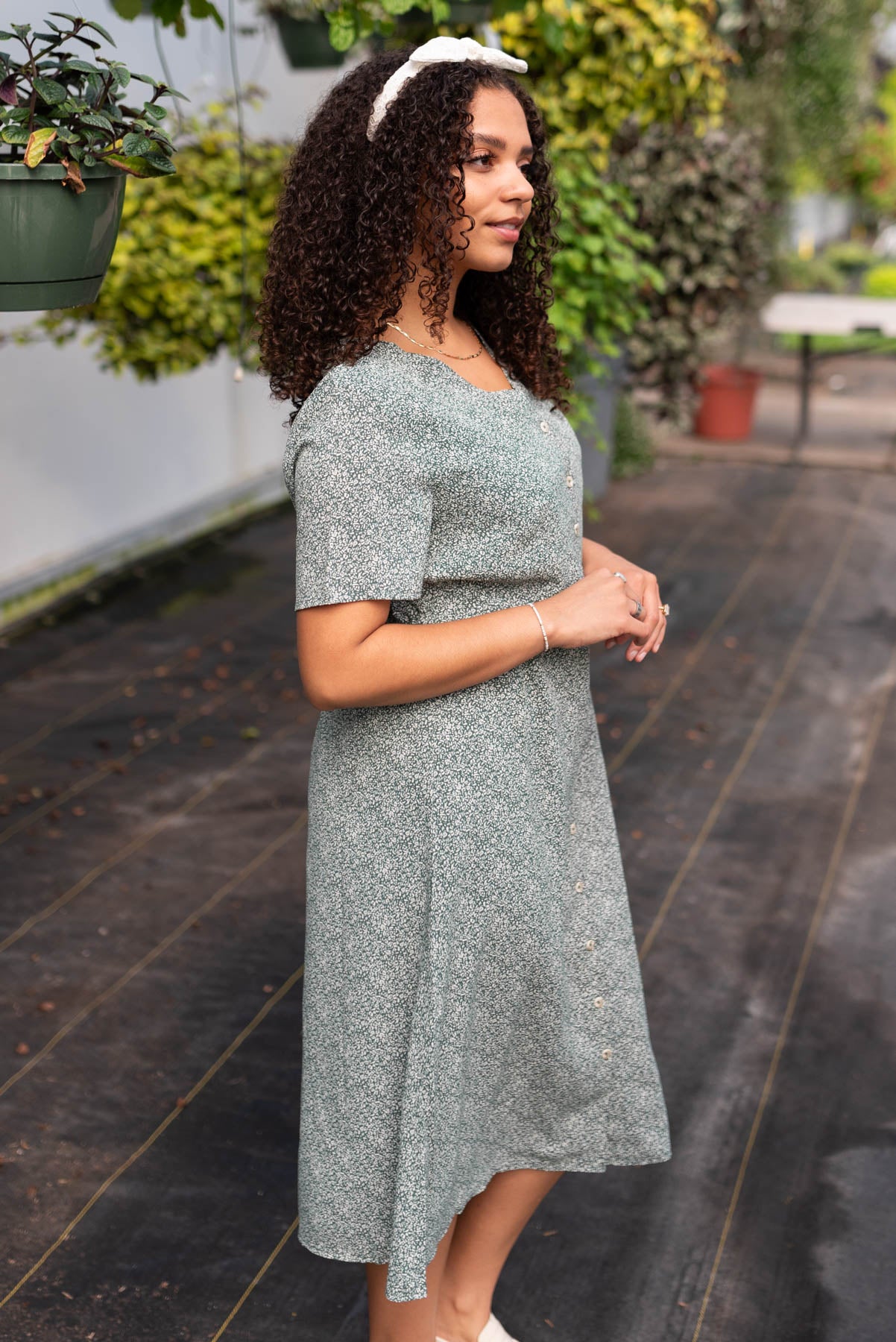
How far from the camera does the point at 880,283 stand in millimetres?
16406

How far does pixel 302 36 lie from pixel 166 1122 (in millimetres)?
3507

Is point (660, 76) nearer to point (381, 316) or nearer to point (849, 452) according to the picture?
point (381, 316)

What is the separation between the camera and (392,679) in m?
1.36

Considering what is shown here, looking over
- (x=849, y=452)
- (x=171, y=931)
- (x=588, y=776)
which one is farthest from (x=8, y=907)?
(x=849, y=452)

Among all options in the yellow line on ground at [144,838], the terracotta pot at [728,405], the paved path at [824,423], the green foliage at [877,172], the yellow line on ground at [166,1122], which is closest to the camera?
the yellow line on ground at [166,1122]

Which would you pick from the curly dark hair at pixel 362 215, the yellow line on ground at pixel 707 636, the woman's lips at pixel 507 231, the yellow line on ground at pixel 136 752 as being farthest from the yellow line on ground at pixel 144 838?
the woman's lips at pixel 507 231

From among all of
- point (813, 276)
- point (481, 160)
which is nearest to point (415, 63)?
→ point (481, 160)

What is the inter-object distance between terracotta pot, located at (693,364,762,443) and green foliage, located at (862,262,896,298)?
8.14 meters

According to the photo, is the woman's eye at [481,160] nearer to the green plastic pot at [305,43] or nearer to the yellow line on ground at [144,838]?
the yellow line on ground at [144,838]

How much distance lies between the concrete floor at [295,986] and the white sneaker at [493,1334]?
15cm

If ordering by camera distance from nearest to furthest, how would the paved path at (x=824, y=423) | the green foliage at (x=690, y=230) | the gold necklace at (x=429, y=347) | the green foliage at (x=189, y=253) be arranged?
the gold necklace at (x=429, y=347), the green foliage at (x=189, y=253), the green foliage at (x=690, y=230), the paved path at (x=824, y=423)

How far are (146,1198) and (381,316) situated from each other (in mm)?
1453

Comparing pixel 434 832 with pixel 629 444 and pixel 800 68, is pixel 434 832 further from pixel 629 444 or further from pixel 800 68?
pixel 800 68

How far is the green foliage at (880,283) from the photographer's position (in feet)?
52.5
